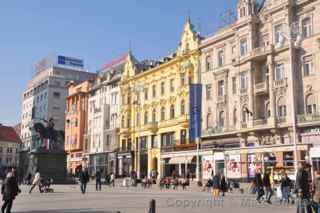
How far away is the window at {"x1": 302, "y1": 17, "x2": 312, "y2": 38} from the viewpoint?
3961 centimetres

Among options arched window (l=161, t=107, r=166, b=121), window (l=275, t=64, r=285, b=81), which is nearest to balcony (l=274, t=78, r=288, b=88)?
window (l=275, t=64, r=285, b=81)

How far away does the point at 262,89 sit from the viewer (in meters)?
42.6

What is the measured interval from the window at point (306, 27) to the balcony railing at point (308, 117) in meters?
7.89

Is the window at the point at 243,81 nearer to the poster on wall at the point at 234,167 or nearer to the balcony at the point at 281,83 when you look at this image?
the balcony at the point at 281,83

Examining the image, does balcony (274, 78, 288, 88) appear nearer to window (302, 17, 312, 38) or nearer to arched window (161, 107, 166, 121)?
window (302, 17, 312, 38)

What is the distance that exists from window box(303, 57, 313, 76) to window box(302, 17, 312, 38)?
2.35 meters

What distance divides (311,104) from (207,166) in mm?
12752

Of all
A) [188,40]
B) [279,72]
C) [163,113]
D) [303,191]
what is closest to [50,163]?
[279,72]

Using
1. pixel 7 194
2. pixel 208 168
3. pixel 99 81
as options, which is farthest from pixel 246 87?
pixel 99 81

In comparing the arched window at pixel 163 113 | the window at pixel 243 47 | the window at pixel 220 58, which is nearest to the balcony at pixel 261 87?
the window at pixel 243 47

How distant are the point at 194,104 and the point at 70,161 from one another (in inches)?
1801

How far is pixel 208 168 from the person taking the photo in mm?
44688

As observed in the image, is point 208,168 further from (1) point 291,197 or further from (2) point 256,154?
(1) point 291,197

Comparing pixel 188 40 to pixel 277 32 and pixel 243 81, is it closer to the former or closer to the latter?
pixel 243 81
